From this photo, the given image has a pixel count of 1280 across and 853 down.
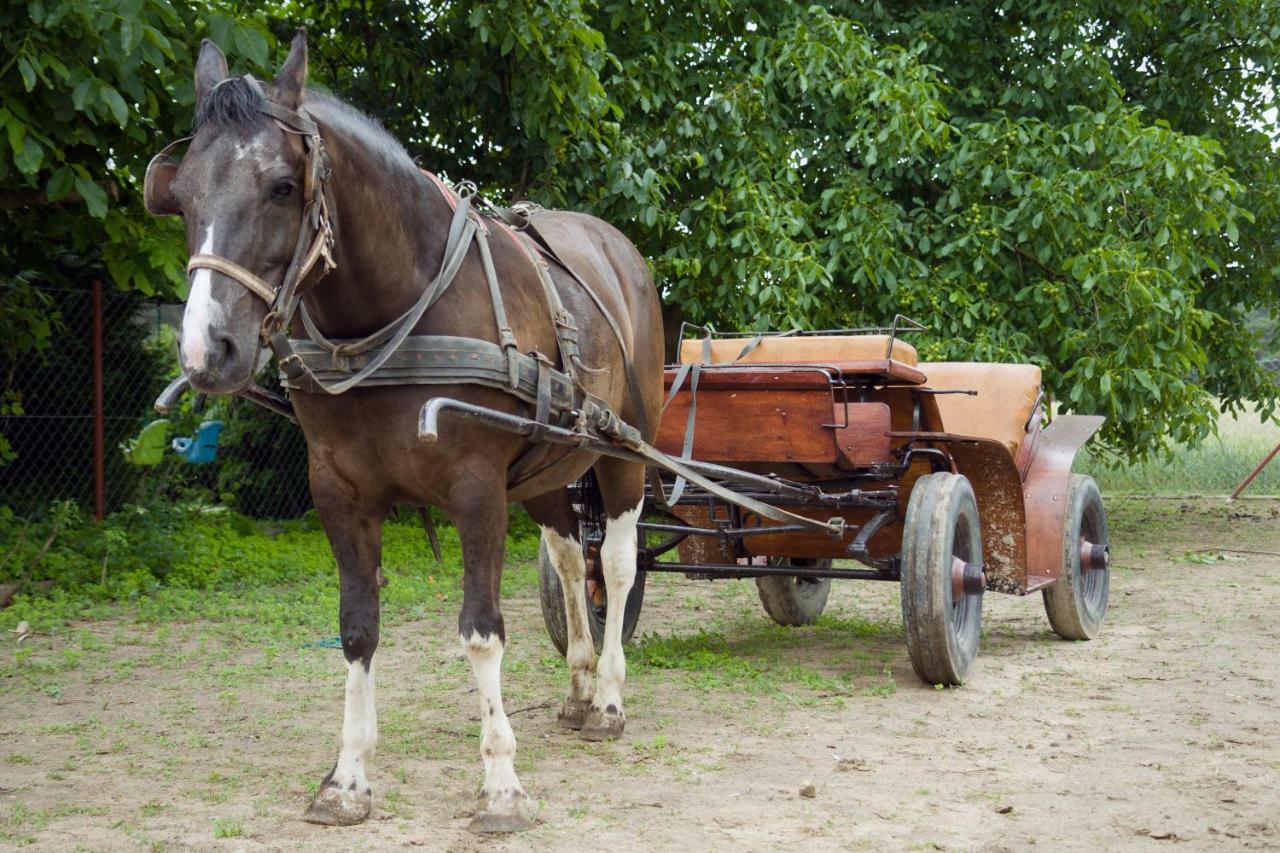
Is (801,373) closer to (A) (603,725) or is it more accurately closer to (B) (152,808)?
(A) (603,725)

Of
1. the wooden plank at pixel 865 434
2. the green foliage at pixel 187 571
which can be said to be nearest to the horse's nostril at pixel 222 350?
the wooden plank at pixel 865 434

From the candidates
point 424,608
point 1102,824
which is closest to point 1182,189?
point 424,608

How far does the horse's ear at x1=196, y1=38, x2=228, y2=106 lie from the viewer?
330 centimetres

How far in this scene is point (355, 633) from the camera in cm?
401

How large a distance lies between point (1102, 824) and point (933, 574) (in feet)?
5.78

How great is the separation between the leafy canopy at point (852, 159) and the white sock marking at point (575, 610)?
4274 millimetres

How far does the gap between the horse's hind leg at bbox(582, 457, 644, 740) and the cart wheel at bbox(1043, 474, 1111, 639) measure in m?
2.30

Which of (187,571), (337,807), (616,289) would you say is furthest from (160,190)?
(187,571)

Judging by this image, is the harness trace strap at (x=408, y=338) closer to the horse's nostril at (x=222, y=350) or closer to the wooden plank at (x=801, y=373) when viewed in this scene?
the horse's nostril at (x=222, y=350)

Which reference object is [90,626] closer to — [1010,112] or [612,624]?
[612,624]

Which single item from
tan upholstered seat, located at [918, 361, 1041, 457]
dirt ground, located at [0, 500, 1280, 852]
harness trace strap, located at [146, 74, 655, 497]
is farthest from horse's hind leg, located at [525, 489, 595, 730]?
tan upholstered seat, located at [918, 361, 1041, 457]

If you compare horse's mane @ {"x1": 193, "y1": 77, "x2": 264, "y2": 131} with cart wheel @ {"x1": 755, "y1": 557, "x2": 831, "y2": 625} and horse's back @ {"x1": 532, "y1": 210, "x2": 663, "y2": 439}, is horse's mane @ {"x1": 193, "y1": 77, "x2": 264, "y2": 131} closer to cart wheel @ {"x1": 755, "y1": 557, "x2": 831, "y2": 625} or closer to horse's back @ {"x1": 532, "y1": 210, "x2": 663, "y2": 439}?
horse's back @ {"x1": 532, "y1": 210, "x2": 663, "y2": 439}

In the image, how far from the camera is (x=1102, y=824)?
12.2ft

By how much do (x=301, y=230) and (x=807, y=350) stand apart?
3.34 metres
